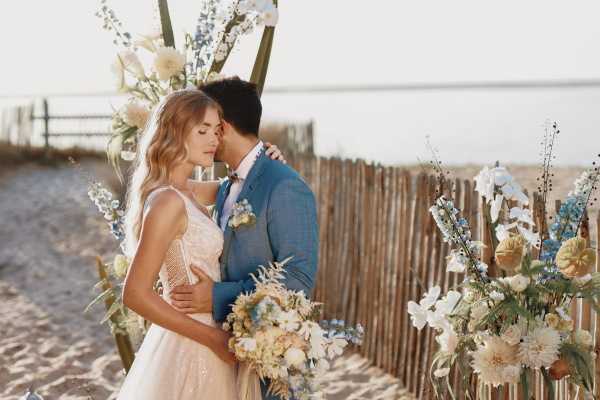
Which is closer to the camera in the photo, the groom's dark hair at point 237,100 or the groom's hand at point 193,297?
the groom's hand at point 193,297

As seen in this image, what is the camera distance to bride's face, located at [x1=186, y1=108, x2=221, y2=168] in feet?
9.53

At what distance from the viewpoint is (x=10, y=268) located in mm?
9703

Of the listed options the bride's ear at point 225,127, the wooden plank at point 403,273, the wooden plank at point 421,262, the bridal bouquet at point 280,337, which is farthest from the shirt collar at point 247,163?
the wooden plank at point 403,273

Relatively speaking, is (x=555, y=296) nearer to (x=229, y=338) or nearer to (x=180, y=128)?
(x=229, y=338)

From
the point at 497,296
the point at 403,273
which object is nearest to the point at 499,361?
the point at 497,296

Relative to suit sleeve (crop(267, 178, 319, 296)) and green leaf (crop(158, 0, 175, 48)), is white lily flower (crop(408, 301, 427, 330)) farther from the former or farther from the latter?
green leaf (crop(158, 0, 175, 48))

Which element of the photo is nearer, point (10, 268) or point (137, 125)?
point (137, 125)

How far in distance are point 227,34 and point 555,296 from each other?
156 centimetres

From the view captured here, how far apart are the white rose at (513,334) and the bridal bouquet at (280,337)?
0.56m

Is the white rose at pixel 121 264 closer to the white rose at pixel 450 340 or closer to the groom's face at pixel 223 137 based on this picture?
the groom's face at pixel 223 137

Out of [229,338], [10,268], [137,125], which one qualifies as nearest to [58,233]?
[10,268]

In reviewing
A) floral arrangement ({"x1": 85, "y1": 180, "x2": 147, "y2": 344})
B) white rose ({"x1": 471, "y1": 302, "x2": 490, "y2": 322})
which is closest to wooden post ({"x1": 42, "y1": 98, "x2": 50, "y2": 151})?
floral arrangement ({"x1": 85, "y1": 180, "x2": 147, "y2": 344})

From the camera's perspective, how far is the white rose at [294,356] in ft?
8.71

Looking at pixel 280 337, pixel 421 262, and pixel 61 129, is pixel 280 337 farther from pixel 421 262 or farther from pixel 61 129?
pixel 61 129
